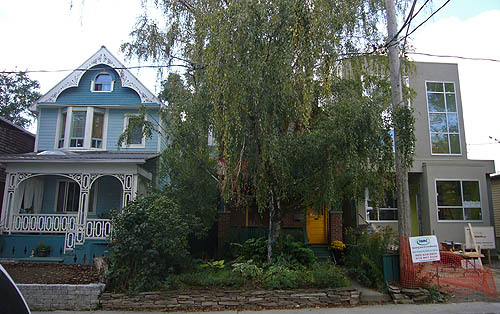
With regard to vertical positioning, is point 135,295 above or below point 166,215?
below

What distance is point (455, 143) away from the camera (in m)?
14.4

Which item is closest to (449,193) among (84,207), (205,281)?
(205,281)

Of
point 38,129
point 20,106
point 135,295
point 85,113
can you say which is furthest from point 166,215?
point 20,106

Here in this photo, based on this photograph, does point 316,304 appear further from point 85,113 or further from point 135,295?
point 85,113

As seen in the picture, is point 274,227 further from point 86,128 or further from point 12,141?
point 12,141

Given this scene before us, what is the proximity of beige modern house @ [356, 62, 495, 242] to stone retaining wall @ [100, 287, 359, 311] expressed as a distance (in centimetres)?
626

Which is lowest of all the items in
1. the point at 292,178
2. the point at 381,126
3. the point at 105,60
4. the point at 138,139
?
the point at 292,178

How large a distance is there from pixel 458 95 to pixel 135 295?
14.3 metres

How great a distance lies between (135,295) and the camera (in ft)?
25.8

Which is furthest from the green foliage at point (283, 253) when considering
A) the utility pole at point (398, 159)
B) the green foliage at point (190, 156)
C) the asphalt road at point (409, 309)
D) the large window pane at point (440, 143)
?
the large window pane at point (440, 143)

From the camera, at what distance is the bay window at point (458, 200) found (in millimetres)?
13513

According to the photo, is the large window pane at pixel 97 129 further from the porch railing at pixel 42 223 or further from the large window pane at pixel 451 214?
the large window pane at pixel 451 214

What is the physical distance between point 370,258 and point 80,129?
487 inches

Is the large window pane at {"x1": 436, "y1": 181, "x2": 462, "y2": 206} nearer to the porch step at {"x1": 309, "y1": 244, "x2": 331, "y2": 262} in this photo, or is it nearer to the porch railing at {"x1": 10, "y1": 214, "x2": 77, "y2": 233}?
the porch step at {"x1": 309, "y1": 244, "x2": 331, "y2": 262}
